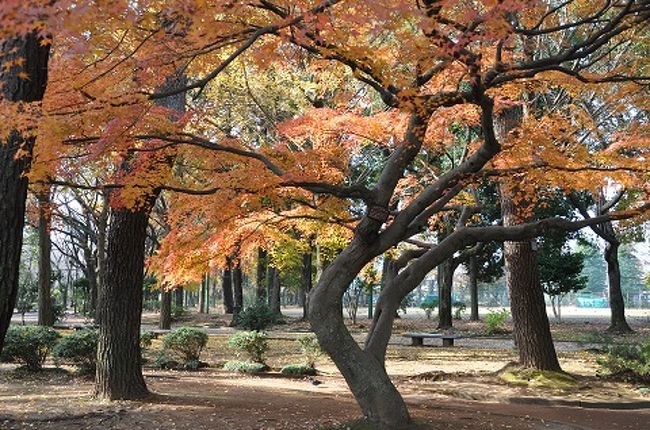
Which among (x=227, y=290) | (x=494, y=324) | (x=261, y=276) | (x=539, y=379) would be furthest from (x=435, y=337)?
(x=227, y=290)

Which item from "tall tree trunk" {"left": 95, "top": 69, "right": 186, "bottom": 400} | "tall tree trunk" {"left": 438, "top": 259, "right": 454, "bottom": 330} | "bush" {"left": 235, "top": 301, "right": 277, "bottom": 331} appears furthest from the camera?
"tall tree trunk" {"left": 438, "top": 259, "right": 454, "bottom": 330}

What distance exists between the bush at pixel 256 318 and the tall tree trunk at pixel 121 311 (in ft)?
52.0

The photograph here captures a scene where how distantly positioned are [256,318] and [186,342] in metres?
11.2

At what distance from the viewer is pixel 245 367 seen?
12648 millimetres

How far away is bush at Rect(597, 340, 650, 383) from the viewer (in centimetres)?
1005

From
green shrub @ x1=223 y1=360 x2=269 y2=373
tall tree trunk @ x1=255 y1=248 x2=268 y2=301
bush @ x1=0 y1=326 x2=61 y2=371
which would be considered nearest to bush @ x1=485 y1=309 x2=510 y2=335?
green shrub @ x1=223 y1=360 x2=269 y2=373

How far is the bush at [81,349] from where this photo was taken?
11.1 meters

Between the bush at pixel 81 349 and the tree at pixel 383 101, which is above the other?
the tree at pixel 383 101

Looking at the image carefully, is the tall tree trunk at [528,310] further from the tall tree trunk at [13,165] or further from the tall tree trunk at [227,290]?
the tall tree trunk at [227,290]

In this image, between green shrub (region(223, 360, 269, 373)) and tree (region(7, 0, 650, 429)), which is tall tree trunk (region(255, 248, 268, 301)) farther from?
tree (region(7, 0, 650, 429))

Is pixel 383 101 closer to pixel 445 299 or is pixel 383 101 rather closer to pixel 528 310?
pixel 528 310

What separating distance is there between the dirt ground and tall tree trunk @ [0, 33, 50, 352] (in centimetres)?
277

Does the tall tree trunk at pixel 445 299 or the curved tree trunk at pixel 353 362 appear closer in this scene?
the curved tree trunk at pixel 353 362

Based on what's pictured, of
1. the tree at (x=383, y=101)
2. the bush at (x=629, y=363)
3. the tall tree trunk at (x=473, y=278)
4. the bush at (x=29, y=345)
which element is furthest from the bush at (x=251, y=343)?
the tall tree trunk at (x=473, y=278)
